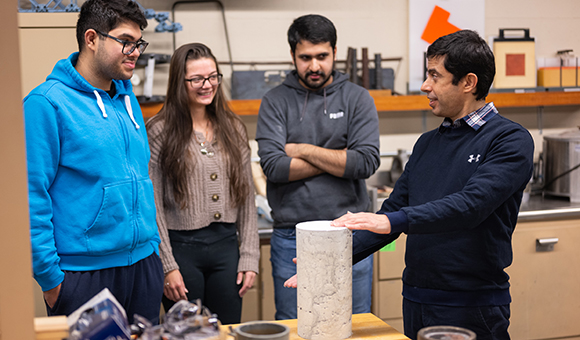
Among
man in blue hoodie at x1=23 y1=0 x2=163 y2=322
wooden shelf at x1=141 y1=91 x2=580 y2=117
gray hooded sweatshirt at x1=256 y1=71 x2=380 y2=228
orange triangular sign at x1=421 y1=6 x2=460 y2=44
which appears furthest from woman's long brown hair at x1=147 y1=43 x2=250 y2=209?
orange triangular sign at x1=421 y1=6 x2=460 y2=44

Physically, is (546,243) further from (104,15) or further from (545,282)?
(104,15)

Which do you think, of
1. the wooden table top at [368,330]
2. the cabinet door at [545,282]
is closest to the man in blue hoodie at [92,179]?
the wooden table top at [368,330]

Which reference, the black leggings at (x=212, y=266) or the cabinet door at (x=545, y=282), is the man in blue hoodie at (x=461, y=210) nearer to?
the black leggings at (x=212, y=266)

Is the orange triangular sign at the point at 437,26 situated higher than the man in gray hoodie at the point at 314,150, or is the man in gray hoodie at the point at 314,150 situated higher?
the orange triangular sign at the point at 437,26

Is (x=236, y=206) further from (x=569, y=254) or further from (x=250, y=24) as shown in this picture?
(x=569, y=254)

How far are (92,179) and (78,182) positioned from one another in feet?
0.13

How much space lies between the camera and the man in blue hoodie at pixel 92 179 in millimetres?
1411

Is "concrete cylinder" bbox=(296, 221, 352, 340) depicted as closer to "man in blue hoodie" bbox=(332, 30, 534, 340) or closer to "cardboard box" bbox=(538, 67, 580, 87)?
"man in blue hoodie" bbox=(332, 30, 534, 340)

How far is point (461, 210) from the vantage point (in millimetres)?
1256

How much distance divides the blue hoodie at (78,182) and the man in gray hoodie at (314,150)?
611 millimetres

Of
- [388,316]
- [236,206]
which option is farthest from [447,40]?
[388,316]

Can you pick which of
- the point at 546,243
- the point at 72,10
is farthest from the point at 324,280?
the point at 546,243

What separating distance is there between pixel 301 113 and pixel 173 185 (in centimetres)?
58

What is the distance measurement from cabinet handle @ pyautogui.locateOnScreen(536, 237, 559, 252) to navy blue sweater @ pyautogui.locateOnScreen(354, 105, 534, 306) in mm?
1777
